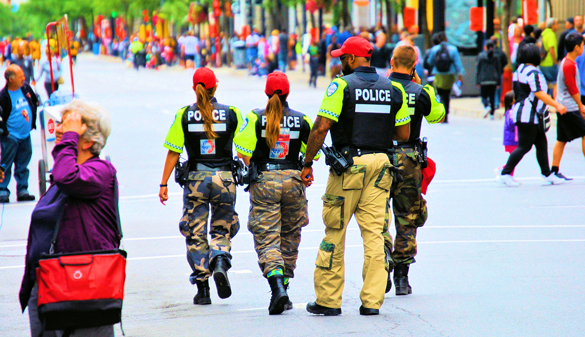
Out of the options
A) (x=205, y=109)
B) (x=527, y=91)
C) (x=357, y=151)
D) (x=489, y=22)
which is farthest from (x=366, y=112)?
(x=489, y=22)

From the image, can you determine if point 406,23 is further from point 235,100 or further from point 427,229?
point 427,229

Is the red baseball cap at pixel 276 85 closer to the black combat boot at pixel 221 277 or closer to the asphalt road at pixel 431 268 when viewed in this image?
the black combat boot at pixel 221 277

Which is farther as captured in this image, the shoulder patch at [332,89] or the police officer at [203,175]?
the police officer at [203,175]

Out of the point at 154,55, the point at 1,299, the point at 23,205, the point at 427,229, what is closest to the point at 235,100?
the point at 23,205

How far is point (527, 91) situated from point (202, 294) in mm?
6447

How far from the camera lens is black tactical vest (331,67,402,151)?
19.2 ft

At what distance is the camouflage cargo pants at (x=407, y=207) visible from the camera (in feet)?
21.0

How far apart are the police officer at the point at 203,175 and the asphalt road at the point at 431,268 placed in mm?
389

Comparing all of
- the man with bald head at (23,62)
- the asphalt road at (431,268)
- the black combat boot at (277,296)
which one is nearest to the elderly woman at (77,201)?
the asphalt road at (431,268)

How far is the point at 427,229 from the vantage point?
9305 mm

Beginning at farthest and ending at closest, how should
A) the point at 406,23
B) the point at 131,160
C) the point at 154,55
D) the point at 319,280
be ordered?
the point at 154,55, the point at 406,23, the point at 131,160, the point at 319,280

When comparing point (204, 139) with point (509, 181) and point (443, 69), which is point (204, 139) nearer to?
point (509, 181)

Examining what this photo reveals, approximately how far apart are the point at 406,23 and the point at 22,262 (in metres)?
23.5

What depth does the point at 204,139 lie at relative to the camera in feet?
21.3
